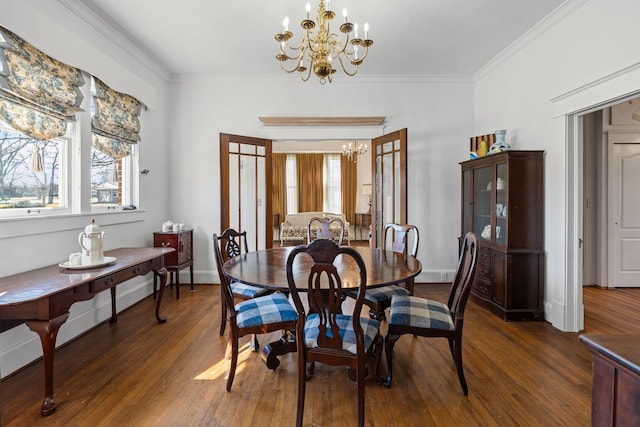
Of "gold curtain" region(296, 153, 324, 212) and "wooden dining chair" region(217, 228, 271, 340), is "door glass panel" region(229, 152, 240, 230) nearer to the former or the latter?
"wooden dining chair" region(217, 228, 271, 340)

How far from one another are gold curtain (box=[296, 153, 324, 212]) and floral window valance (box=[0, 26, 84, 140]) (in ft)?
20.6

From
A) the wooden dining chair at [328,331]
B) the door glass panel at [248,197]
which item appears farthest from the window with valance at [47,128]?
the wooden dining chair at [328,331]

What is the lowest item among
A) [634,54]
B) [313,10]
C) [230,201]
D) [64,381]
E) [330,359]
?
[64,381]

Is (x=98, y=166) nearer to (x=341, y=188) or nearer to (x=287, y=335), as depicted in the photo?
(x=287, y=335)

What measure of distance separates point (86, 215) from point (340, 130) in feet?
10.3

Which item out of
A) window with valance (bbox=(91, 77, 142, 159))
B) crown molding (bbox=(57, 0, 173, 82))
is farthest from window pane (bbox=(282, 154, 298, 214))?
window with valance (bbox=(91, 77, 142, 159))

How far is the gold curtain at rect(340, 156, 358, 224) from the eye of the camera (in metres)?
8.77

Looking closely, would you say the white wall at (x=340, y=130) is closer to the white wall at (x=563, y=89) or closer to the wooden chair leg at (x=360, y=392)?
the white wall at (x=563, y=89)

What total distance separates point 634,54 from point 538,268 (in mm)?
1905

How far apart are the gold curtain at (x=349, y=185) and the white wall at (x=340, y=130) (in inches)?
169

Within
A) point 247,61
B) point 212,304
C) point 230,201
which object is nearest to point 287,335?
point 212,304

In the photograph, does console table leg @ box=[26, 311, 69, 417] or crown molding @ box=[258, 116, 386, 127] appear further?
crown molding @ box=[258, 116, 386, 127]

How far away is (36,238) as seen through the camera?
2357 millimetres

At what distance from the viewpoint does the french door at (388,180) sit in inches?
152
